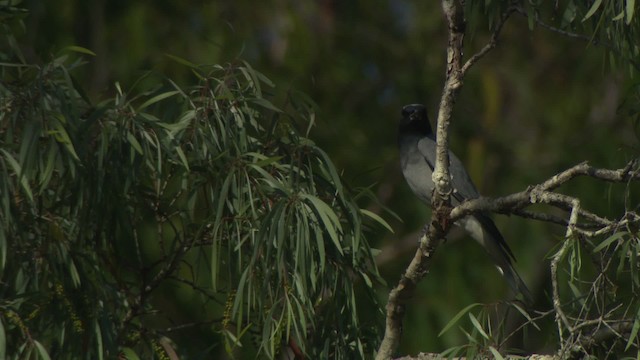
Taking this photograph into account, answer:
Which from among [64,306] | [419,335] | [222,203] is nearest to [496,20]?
[222,203]

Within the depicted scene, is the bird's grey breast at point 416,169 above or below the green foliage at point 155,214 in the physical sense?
below

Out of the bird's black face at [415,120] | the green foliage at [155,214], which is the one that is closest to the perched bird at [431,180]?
the bird's black face at [415,120]

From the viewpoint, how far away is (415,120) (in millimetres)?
4496

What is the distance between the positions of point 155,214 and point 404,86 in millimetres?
4031

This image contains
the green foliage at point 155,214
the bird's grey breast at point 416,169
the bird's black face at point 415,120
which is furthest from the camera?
the bird's black face at point 415,120

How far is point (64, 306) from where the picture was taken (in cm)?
256

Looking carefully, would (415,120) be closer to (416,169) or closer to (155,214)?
(416,169)

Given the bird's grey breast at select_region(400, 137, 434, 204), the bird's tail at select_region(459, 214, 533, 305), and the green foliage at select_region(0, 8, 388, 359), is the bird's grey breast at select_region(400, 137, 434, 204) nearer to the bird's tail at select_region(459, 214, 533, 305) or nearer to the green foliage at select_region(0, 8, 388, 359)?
the bird's tail at select_region(459, 214, 533, 305)

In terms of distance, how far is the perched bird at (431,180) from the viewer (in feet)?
13.1

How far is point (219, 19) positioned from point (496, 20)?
3.52 m

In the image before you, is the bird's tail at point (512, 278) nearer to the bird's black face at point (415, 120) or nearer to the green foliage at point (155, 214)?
the bird's black face at point (415, 120)

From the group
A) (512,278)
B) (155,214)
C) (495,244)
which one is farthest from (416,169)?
(155,214)

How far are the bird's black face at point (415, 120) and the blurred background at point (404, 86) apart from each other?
1001mm

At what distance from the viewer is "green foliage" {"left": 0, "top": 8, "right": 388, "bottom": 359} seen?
2420 millimetres
